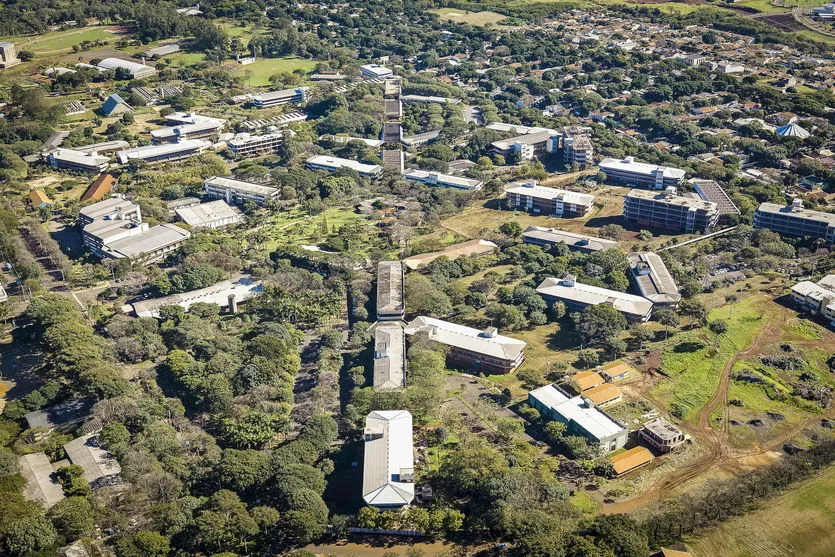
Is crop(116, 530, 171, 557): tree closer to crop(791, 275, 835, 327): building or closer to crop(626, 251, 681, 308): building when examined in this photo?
crop(626, 251, 681, 308): building

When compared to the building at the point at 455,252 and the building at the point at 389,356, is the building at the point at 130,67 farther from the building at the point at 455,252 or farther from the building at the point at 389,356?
the building at the point at 389,356

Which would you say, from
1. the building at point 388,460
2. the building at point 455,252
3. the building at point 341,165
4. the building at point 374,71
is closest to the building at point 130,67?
the building at point 374,71

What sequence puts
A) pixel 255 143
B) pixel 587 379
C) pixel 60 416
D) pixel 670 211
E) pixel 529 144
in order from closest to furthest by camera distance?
1. pixel 60 416
2. pixel 587 379
3. pixel 670 211
4. pixel 529 144
5. pixel 255 143

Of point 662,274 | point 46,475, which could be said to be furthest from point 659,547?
point 46,475

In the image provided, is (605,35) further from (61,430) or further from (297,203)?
(61,430)

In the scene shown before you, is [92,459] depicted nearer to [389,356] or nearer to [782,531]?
[389,356]

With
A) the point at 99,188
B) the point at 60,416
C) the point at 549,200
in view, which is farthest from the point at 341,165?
the point at 60,416
